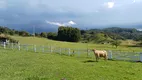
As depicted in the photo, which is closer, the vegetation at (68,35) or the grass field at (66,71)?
the grass field at (66,71)

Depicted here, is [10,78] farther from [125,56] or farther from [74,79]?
[125,56]

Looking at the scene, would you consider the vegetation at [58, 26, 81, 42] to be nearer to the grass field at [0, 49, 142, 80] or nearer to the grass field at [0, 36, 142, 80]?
the grass field at [0, 36, 142, 80]

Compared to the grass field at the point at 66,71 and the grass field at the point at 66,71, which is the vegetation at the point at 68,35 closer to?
the grass field at the point at 66,71

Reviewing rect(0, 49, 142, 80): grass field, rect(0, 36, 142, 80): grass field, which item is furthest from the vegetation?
rect(0, 49, 142, 80): grass field

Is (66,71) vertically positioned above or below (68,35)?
below

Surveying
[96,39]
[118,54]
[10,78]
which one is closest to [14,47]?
[118,54]

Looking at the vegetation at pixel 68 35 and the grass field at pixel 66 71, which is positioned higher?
the vegetation at pixel 68 35

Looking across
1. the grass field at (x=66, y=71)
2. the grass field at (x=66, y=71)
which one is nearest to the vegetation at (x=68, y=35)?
the grass field at (x=66, y=71)

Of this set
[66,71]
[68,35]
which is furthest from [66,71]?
[68,35]

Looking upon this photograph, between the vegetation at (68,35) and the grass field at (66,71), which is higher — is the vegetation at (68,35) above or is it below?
above

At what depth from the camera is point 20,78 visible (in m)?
13.3

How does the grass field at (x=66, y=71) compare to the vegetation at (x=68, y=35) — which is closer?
the grass field at (x=66, y=71)

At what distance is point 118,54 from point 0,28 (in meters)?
114

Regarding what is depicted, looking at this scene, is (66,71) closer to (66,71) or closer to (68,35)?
(66,71)
